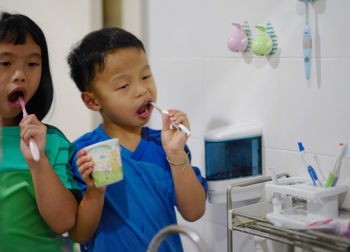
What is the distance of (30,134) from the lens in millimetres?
884

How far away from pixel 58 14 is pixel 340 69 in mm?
601

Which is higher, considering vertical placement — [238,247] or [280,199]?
[280,199]

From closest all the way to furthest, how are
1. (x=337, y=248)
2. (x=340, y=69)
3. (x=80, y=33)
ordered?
(x=337, y=248) < (x=340, y=69) < (x=80, y=33)

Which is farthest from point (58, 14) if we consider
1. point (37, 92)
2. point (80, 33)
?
point (37, 92)

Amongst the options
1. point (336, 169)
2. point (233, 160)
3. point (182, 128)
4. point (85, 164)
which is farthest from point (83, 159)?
point (336, 169)

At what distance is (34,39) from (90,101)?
0.18 meters

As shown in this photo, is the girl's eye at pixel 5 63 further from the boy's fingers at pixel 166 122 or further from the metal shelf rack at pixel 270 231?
the metal shelf rack at pixel 270 231

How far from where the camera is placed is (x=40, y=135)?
90 cm

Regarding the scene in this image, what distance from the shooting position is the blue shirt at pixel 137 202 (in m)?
0.99

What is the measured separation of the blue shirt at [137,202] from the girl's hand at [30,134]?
11cm

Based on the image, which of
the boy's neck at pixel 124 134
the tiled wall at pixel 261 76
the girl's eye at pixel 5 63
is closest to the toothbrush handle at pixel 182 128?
the boy's neck at pixel 124 134

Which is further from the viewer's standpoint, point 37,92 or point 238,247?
point 238,247

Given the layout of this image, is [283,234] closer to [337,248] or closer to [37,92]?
[337,248]

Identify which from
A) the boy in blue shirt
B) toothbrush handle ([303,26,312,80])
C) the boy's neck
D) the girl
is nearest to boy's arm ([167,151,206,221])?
the boy in blue shirt
